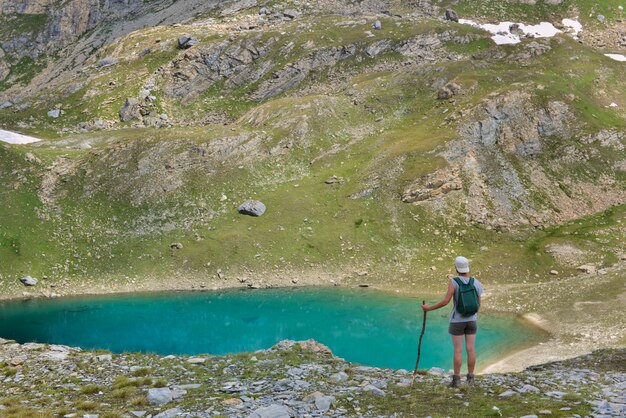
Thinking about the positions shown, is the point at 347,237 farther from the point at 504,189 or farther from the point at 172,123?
the point at 172,123

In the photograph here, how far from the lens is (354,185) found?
8988 cm

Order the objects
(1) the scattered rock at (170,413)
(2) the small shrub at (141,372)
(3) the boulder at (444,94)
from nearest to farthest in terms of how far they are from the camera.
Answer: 1. (1) the scattered rock at (170,413)
2. (2) the small shrub at (141,372)
3. (3) the boulder at (444,94)

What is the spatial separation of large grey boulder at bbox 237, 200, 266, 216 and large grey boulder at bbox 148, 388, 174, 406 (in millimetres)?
67191

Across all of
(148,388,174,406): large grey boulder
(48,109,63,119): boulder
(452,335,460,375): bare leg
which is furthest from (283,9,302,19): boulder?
(148,388,174,406): large grey boulder

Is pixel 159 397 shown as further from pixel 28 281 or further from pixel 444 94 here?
pixel 444 94

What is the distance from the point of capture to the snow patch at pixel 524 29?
156 meters

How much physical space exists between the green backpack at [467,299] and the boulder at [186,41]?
145775 millimetres

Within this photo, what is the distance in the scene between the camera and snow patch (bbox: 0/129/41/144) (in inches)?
4557


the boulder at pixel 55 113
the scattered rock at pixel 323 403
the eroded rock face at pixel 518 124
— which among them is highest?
the scattered rock at pixel 323 403

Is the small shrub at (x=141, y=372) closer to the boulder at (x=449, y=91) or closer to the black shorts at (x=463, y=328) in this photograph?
the black shorts at (x=463, y=328)

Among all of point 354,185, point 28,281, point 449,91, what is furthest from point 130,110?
point 449,91

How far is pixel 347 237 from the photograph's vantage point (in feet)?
264

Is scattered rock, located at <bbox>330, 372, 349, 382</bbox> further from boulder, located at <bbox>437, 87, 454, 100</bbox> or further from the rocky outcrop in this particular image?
the rocky outcrop

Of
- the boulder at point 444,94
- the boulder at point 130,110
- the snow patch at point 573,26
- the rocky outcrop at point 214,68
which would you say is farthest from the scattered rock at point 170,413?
the snow patch at point 573,26
